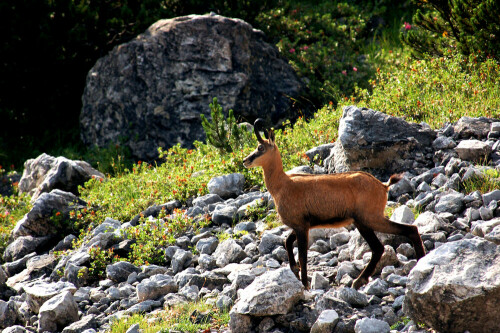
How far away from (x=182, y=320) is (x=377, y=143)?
4291 millimetres

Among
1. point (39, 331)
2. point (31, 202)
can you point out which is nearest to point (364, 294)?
point (39, 331)

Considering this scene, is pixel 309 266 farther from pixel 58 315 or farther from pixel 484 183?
pixel 58 315

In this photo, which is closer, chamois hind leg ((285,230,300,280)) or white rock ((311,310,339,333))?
white rock ((311,310,339,333))

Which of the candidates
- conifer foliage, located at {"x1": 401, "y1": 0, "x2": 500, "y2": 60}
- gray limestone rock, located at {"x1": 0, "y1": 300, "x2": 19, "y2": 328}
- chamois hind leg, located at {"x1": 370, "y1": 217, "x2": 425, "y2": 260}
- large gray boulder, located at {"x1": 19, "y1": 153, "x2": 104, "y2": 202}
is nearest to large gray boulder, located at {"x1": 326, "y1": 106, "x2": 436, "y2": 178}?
chamois hind leg, located at {"x1": 370, "y1": 217, "x2": 425, "y2": 260}

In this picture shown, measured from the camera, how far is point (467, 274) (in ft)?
15.5

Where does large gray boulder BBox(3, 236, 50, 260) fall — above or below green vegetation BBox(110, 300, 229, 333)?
below

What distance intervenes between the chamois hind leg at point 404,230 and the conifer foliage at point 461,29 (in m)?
6.19

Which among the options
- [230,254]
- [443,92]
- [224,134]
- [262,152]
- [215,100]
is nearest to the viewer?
[262,152]

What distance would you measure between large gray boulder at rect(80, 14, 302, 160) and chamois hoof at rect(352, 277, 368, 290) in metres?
8.26

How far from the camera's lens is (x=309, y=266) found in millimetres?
6863

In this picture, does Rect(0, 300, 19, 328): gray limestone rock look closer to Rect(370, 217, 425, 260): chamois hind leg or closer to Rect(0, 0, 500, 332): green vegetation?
Rect(0, 0, 500, 332): green vegetation

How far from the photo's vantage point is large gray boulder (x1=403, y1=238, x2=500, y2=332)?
15.3ft

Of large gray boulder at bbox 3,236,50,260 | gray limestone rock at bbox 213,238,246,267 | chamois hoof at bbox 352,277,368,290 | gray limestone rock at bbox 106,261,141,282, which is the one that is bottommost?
large gray boulder at bbox 3,236,50,260

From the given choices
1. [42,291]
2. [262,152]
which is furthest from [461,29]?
[42,291]
